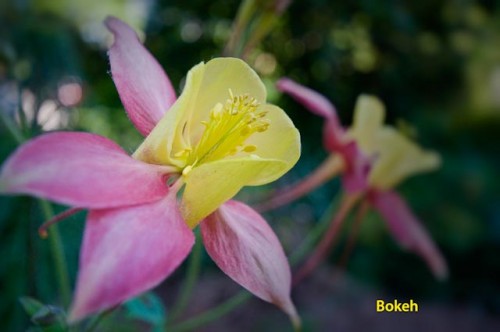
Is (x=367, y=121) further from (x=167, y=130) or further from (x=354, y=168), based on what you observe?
(x=167, y=130)

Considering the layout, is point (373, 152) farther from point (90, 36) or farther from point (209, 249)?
point (90, 36)

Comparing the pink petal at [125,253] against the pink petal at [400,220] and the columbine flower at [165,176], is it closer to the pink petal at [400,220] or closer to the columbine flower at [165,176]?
the columbine flower at [165,176]

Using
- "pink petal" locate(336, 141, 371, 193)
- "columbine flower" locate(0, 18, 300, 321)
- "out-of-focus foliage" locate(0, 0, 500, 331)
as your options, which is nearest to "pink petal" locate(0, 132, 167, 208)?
"columbine flower" locate(0, 18, 300, 321)

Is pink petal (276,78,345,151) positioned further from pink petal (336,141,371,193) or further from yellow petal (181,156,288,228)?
yellow petal (181,156,288,228)

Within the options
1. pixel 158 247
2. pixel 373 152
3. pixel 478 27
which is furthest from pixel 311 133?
pixel 158 247

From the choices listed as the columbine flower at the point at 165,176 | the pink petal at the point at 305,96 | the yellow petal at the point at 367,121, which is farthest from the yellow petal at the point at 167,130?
the yellow petal at the point at 367,121
